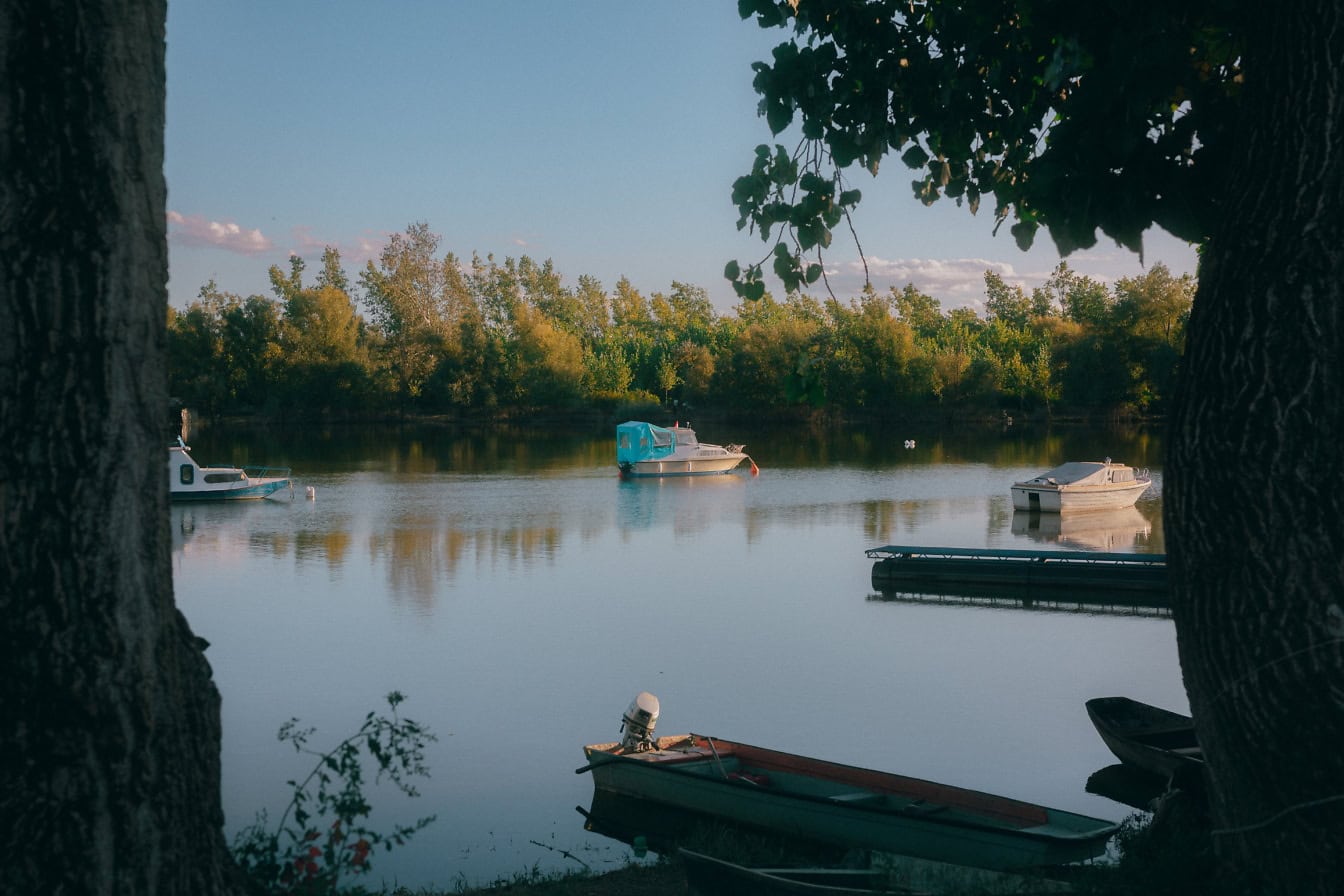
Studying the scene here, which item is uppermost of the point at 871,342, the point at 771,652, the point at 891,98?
the point at 871,342

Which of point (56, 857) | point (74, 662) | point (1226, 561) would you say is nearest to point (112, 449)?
point (74, 662)

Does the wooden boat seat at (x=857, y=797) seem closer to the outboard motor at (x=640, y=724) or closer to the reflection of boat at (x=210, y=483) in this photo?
the outboard motor at (x=640, y=724)

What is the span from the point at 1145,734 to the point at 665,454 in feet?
119

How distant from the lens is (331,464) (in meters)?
49.1

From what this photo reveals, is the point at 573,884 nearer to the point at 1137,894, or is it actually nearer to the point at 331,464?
the point at 1137,894

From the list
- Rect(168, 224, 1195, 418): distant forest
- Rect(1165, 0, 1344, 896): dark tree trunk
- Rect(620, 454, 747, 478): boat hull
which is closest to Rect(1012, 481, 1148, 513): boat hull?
Rect(620, 454, 747, 478): boat hull

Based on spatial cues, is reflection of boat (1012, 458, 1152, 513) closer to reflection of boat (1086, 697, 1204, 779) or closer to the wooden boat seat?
reflection of boat (1086, 697, 1204, 779)

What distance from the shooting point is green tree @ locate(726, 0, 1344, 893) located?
3887mm

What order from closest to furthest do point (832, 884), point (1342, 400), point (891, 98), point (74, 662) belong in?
point (74, 662)
point (1342, 400)
point (832, 884)
point (891, 98)

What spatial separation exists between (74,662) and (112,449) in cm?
60

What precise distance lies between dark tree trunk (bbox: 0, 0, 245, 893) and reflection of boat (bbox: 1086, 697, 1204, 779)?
8035mm

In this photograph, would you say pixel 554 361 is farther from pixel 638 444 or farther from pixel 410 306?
pixel 638 444

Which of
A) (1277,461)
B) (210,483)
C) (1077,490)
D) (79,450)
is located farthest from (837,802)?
(210,483)

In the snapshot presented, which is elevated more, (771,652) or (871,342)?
(871,342)
